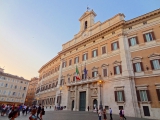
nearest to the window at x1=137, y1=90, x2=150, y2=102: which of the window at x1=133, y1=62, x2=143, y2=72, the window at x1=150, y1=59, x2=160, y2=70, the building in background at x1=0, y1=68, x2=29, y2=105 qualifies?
the window at x1=133, y1=62, x2=143, y2=72

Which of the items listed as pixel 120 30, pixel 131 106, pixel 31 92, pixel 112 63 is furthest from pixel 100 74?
pixel 31 92

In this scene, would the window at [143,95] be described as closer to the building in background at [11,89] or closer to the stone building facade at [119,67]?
the stone building facade at [119,67]

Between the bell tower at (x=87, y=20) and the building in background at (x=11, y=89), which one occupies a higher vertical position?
the bell tower at (x=87, y=20)

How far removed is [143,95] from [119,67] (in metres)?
5.36

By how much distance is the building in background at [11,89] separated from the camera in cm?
4108

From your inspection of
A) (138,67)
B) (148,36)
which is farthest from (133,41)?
(138,67)

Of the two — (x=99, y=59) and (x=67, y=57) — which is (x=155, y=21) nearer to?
(x=99, y=59)

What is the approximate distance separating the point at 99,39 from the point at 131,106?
45.0 ft

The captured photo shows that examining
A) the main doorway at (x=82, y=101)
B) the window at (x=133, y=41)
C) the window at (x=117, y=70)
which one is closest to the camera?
the window at (x=117, y=70)

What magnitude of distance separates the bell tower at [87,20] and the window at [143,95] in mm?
18492

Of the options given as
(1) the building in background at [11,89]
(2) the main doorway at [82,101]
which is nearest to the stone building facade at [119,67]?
(2) the main doorway at [82,101]

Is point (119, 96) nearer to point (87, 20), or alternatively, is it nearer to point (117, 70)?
point (117, 70)

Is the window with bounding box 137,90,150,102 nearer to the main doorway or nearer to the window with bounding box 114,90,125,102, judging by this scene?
the window with bounding box 114,90,125,102

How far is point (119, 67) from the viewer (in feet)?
62.9
